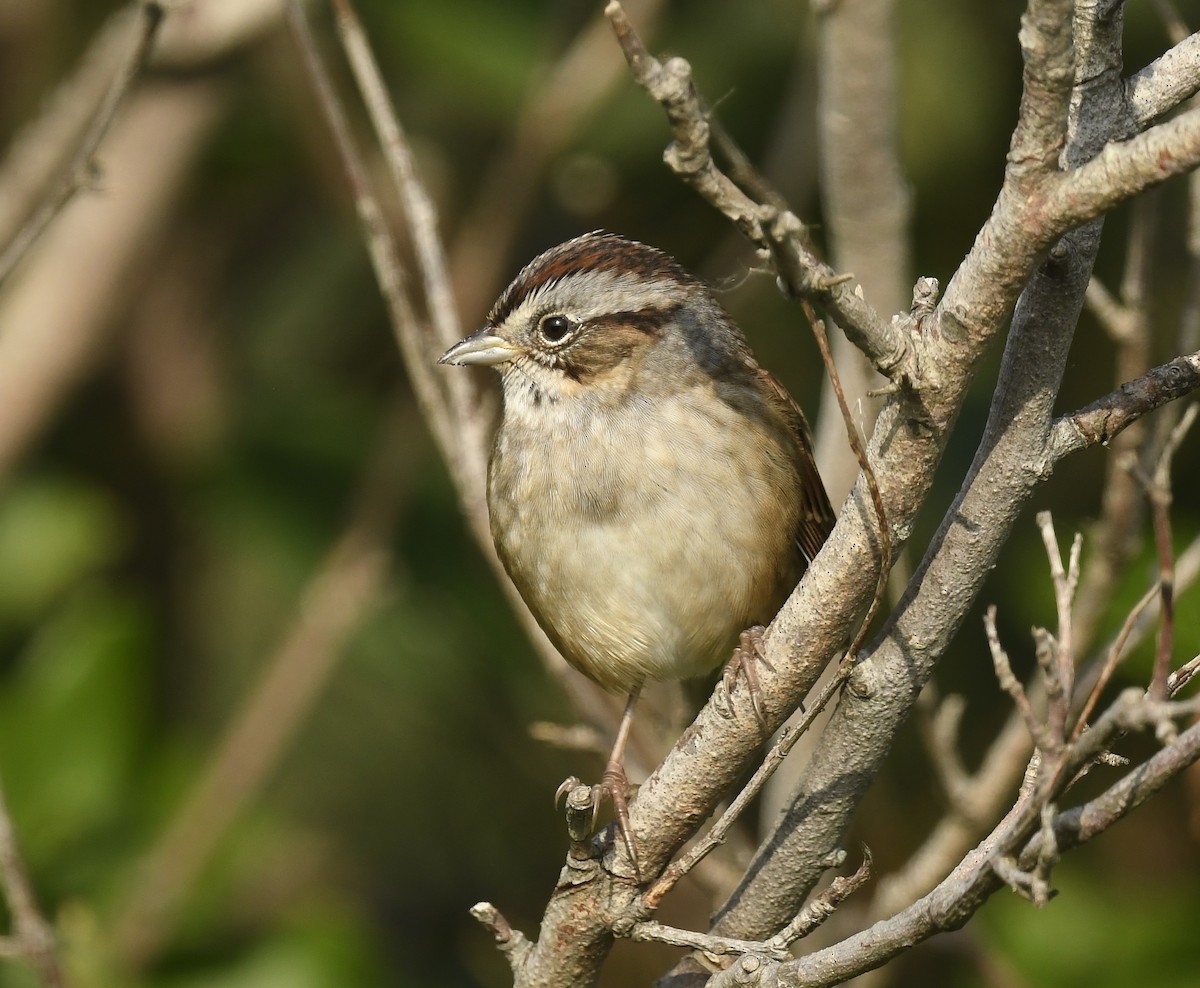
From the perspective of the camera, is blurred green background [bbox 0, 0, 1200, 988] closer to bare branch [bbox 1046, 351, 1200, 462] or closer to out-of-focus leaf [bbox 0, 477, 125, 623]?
out-of-focus leaf [bbox 0, 477, 125, 623]

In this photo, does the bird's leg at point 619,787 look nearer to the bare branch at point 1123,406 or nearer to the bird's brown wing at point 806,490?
the bird's brown wing at point 806,490

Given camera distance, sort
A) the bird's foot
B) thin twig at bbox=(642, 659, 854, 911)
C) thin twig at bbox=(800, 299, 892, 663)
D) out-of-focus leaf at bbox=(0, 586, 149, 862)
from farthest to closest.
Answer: out-of-focus leaf at bbox=(0, 586, 149, 862), the bird's foot, thin twig at bbox=(642, 659, 854, 911), thin twig at bbox=(800, 299, 892, 663)

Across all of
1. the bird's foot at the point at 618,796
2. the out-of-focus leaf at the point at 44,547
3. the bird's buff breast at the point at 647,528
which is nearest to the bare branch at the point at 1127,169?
the bird's foot at the point at 618,796

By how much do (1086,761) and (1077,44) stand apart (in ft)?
3.37

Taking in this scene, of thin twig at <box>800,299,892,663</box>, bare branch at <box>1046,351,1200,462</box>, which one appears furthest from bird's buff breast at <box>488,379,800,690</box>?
bare branch at <box>1046,351,1200,462</box>

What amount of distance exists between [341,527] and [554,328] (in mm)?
2223

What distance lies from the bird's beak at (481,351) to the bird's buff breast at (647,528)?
17cm

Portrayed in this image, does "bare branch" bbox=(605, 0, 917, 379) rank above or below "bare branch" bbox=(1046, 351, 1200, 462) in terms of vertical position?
above

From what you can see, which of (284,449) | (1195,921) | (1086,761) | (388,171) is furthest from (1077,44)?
(388,171)

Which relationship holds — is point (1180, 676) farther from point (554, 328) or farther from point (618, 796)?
point (554, 328)

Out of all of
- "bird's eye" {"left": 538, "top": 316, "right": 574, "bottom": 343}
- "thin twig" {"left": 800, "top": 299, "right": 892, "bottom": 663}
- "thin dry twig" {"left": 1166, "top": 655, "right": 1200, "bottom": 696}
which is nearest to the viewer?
"thin dry twig" {"left": 1166, "top": 655, "right": 1200, "bottom": 696}

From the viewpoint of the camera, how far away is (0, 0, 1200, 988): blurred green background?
500cm

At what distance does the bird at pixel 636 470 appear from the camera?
12.1 feet

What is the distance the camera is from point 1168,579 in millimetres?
2191
